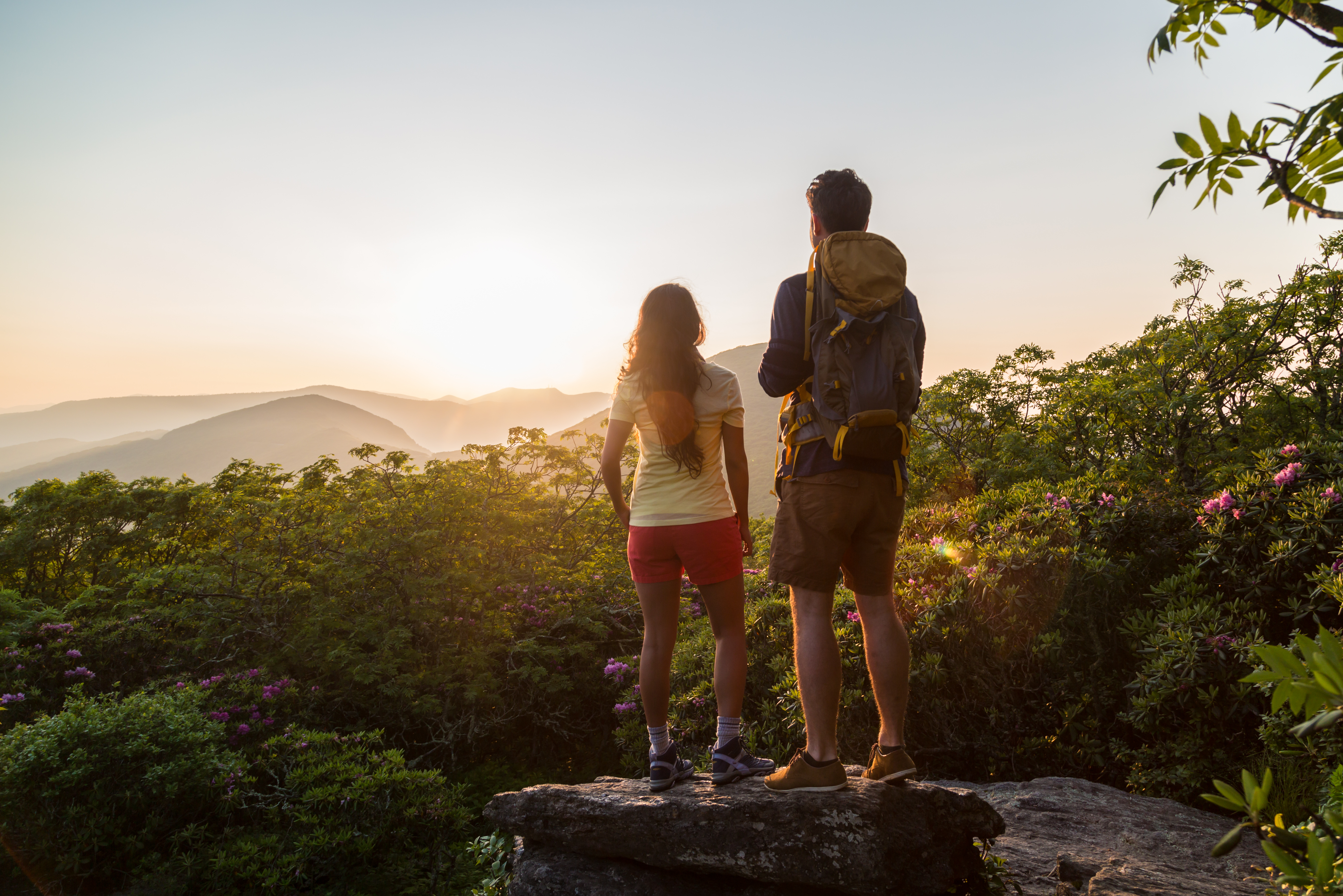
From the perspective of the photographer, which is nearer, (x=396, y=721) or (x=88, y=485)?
(x=396, y=721)

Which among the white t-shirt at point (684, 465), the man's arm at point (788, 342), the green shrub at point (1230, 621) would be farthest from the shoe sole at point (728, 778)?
the green shrub at point (1230, 621)

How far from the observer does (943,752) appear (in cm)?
464

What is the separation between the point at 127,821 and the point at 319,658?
1.84 meters

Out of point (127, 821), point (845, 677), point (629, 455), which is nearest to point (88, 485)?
point (127, 821)

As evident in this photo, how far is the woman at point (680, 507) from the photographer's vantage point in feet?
9.87

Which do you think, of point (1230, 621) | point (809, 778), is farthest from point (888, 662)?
point (1230, 621)

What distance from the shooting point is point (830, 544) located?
2.72m

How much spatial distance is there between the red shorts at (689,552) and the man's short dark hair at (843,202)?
1.29 metres

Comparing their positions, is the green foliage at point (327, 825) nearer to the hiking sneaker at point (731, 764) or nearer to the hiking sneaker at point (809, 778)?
the hiking sneaker at point (731, 764)

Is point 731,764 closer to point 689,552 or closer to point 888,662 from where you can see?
point 888,662

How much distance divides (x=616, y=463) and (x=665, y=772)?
1363mm

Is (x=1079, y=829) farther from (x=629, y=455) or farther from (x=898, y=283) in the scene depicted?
(x=629, y=455)

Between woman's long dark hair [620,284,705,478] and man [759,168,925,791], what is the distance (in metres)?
0.36

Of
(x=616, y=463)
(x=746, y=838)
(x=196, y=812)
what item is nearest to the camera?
(x=746, y=838)
